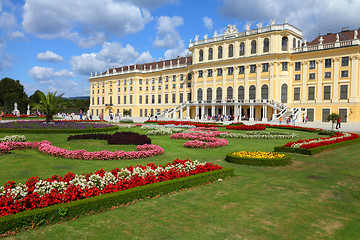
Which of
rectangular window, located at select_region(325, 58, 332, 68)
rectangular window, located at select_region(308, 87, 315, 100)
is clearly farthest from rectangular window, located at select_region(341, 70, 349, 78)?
rectangular window, located at select_region(308, 87, 315, 100)

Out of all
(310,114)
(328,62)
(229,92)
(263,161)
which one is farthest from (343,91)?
(263,161)

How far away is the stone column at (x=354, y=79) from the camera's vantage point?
44031 mm

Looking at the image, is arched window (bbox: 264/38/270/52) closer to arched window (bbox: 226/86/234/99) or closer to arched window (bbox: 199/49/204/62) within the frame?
arched window (bbox: 226/86/234/99)

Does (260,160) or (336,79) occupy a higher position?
(336,79)

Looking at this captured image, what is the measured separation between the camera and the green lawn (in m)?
4.93

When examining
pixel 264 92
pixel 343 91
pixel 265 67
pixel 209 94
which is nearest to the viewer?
pixel 343 91

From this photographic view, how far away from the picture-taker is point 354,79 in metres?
44.2

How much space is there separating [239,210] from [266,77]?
4994cm

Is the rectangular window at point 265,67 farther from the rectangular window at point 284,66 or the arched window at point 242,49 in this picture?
the arched window at point 242,49

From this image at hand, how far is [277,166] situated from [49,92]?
2227 cm

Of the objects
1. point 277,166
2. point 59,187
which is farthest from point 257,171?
point 59,187

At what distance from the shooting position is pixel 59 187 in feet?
19.8

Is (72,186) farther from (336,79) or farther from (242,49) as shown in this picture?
(242,49)

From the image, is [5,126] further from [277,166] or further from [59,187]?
[277,166]
